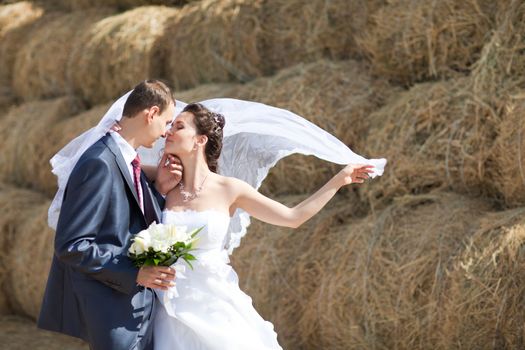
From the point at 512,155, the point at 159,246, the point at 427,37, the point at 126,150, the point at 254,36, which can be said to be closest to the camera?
the point at 159,246

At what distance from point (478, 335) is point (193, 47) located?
9.60ft

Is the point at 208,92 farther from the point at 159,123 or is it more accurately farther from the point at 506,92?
the point at 159,123

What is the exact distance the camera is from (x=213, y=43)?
5855 mm

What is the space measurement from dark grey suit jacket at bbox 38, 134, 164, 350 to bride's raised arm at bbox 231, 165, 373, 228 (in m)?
0.42

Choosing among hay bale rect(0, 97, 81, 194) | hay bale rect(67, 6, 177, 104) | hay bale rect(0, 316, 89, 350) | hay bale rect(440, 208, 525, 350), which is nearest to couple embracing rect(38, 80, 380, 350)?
hay bale rect(440, 208, 525, 350)

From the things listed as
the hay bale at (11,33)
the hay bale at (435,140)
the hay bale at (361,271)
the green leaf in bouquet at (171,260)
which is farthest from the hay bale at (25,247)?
A: the green leaf in bouquet at (171,260)

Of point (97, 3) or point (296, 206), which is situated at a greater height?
point (296, 206)

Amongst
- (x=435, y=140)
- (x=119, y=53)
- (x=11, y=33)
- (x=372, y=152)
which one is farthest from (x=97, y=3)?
(x=435, y=140)

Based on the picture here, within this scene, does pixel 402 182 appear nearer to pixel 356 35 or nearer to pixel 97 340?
pixel 356 35

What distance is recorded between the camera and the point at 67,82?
6.86 meters

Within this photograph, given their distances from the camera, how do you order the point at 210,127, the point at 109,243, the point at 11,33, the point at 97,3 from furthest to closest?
the point at 11,33, the point at 97,3, the point at 210,127, the point at 109,243

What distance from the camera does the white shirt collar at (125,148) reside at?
128 inches

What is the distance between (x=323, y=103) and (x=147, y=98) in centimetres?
196

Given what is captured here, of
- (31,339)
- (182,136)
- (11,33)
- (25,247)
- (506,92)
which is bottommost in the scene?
(31,339)
